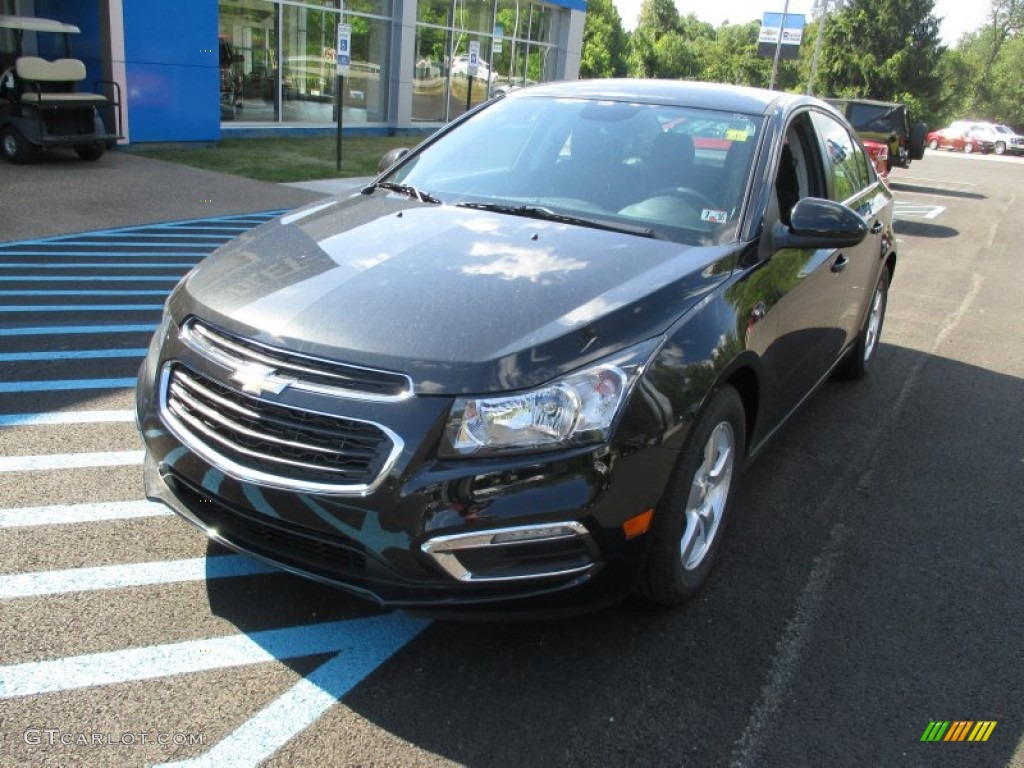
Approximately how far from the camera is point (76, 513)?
11.4 ft

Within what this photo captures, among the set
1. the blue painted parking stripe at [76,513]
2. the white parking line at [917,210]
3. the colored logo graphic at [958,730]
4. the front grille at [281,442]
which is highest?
the front grille at [281,442]

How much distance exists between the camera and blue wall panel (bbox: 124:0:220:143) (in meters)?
14.3

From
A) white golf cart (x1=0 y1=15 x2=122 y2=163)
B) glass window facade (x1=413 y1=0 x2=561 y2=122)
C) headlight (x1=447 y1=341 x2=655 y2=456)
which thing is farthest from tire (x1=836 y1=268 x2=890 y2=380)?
glass window facade (x1=413 y1=0 x2=561 y2=122)

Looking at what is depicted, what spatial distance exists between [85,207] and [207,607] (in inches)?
328

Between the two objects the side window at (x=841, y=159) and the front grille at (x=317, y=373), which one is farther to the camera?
the side window at (x=841, y=159)

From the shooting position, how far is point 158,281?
7164mm

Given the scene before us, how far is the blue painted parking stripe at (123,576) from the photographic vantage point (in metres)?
2.99

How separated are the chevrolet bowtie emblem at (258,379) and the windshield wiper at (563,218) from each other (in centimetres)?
139

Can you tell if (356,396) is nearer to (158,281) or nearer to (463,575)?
(463,575)

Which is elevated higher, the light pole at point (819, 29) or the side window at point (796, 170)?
the light pole at point (819, 29)

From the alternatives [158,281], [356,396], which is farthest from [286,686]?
[158,281]

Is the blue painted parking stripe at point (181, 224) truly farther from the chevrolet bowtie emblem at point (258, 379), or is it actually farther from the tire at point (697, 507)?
the tire at point (697, 507)

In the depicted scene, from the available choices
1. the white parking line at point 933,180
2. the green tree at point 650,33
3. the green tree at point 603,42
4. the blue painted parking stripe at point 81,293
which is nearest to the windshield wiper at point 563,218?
the blue painted parking stripe at point 81,293

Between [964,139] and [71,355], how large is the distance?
47.8 m
